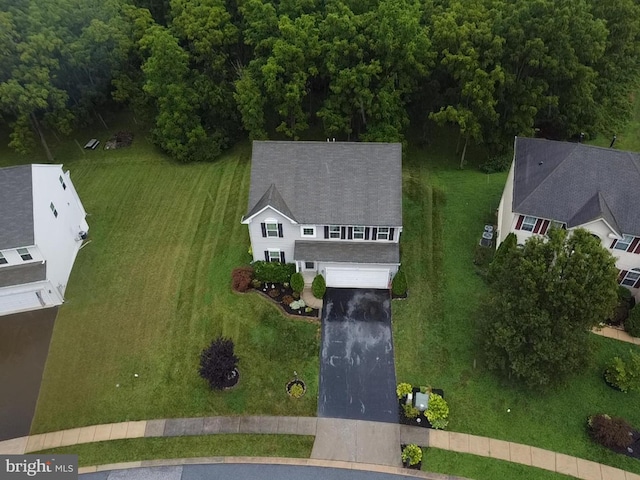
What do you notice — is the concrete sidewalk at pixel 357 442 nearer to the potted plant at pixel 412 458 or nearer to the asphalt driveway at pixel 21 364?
the potted plant at pixel 412 458

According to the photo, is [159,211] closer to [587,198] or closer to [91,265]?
[91,265]

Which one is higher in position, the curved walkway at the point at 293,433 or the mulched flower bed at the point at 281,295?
the mulched flower bed at the point at 281,295

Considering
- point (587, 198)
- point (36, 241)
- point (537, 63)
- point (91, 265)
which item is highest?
point (537, 63)

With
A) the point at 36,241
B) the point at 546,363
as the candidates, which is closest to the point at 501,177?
the point at 546,363

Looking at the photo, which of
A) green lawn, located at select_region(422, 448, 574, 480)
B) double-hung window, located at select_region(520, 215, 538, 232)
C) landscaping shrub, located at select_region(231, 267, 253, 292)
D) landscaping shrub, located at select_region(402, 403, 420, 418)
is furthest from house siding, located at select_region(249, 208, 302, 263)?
green lawn, located at select_region(422, 448, 574, 480)

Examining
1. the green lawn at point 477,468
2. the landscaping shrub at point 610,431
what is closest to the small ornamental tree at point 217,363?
the green lawn at point 477,468

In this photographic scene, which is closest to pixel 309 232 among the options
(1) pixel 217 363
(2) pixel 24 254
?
(1) pixel 217 363
